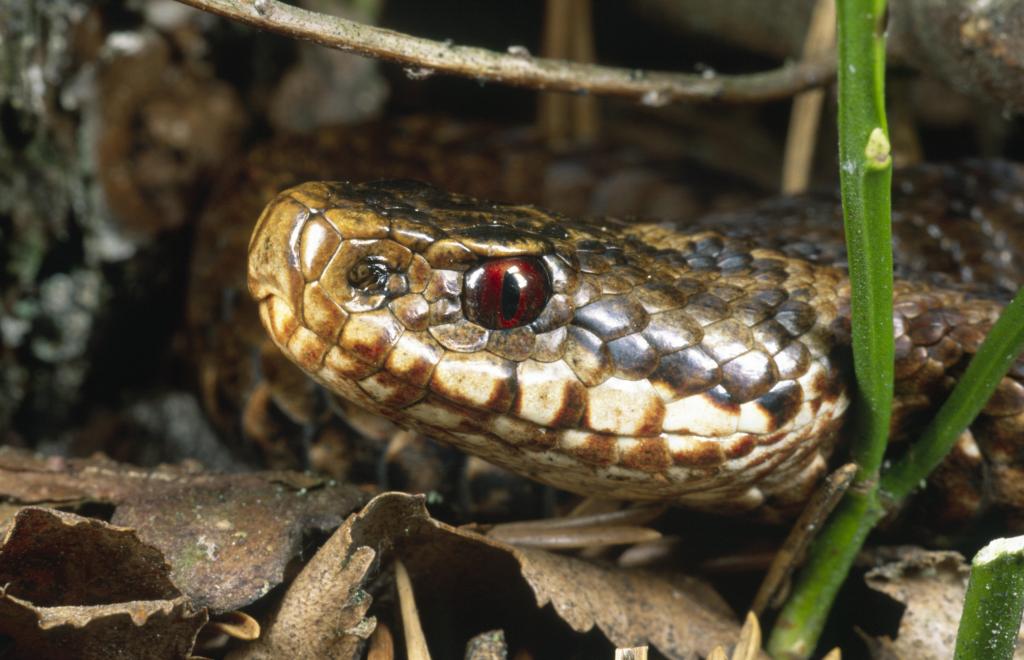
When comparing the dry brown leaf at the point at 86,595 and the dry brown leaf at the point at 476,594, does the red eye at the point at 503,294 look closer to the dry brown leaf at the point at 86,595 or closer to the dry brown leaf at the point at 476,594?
the dry brown leaf at the point at 476,594

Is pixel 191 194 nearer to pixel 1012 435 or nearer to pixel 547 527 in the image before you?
pixel 547 527

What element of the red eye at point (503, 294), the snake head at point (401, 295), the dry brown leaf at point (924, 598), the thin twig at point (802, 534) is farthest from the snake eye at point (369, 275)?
the dry brown leaf at point (924, 598)

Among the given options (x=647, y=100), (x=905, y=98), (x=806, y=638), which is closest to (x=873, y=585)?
(x=806, y=638)

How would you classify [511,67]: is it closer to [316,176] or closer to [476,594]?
[476,594]

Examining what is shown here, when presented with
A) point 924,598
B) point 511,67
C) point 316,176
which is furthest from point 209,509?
point 316,176

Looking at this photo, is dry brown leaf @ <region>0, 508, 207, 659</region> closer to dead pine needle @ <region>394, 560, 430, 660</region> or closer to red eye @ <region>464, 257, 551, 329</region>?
dead pine needle @ <region>394, 560, 430, 660</region>

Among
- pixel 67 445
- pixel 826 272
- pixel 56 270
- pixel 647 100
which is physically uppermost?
pixel 647 100
